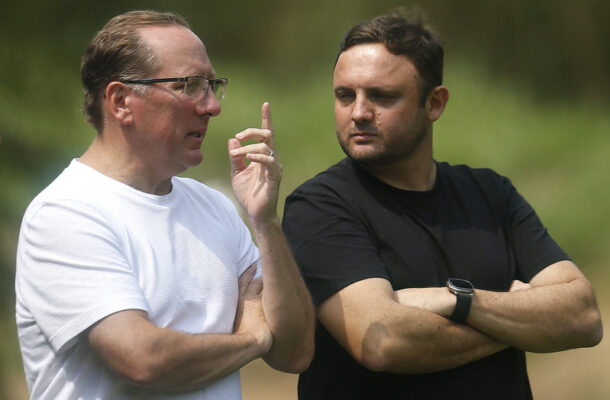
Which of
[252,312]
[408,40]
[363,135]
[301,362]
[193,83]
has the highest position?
[408,40]

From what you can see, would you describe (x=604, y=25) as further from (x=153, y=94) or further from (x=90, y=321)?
(x=90, y=321)

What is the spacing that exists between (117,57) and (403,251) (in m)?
0.79

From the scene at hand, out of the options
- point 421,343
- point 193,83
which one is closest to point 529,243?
point 421,343

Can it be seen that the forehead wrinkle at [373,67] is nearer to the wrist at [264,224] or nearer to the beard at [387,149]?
the beard at [387,149]

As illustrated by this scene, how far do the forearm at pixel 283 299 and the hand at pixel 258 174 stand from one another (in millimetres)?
35

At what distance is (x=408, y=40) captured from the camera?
2021mm

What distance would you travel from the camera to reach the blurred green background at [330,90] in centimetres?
420

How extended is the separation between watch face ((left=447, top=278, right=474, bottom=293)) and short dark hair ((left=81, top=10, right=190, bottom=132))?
821mm

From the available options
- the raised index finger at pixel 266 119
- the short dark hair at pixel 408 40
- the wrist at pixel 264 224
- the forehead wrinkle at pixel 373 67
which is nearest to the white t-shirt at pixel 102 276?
the wrist at pixel 264 224

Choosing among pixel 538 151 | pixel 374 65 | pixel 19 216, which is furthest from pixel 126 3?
pixel 374 65

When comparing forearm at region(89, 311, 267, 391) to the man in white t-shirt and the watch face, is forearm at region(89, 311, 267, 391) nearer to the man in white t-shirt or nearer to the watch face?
the man in white t-shirt

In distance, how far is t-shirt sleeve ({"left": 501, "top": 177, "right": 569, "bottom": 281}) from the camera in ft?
6.51

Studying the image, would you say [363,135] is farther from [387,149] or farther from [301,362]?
[301,362]

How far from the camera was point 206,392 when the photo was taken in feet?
5.14
